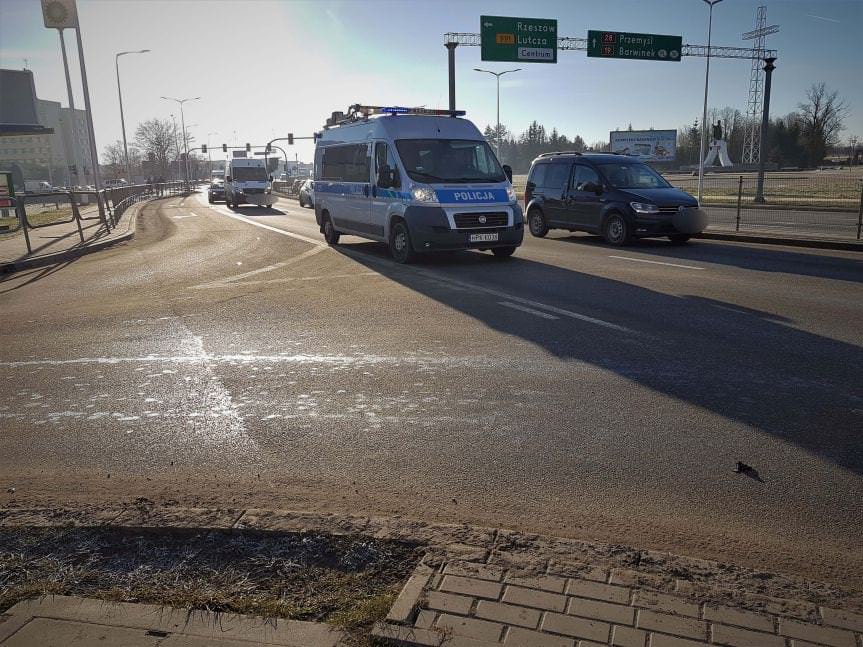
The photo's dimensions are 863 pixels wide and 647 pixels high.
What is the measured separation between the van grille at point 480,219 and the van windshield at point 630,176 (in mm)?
4141

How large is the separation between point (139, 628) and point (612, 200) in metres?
14.2

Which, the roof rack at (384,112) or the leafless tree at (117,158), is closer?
the roof rack at (384,112)

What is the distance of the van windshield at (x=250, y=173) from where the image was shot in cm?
3631

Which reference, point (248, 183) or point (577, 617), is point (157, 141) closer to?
point (248, 183)

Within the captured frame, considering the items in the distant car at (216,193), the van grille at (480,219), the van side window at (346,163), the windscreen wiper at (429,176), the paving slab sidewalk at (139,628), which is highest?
the van side window at (346,163)

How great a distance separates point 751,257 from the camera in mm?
13227

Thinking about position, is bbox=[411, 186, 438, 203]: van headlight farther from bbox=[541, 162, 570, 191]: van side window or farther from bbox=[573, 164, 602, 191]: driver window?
bbox=[541, 162, 570, 191]: van side window

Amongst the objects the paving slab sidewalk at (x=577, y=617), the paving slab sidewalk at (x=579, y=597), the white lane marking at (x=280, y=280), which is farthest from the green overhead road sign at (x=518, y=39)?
the paving slab sidewalk at (x=577, y=617)

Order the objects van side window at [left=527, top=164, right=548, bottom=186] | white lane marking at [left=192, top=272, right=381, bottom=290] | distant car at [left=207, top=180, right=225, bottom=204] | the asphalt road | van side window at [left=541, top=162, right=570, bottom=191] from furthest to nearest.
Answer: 1. distant car at [left=207, top=180, right=225, bottom=204]
2. van side window at [left=527, top=164, right=548, bottom=186]
3. van side window at [left=541, top=162, right=570, bottom=191]
4. white lane marking at [left=192, top=272, right=381, bottom=290]
5. the asphalt road

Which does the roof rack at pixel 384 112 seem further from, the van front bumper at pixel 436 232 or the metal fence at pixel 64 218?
the metal fence at pixel 64 218

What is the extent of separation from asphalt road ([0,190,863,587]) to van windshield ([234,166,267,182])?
1077 inches

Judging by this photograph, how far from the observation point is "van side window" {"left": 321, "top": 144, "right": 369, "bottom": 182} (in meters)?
13.7

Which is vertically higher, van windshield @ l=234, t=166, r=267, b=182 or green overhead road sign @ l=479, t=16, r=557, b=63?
green overhead road sign @ l=479, t=16, r=557, b=63

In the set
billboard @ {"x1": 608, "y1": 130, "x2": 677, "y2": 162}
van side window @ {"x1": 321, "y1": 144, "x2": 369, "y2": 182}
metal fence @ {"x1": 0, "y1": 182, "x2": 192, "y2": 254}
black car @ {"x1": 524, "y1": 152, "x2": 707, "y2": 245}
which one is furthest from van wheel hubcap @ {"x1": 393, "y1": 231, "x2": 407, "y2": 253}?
billboard @ {"x1": 608, "y1": 130, "x2": 677, "y2": 162}
